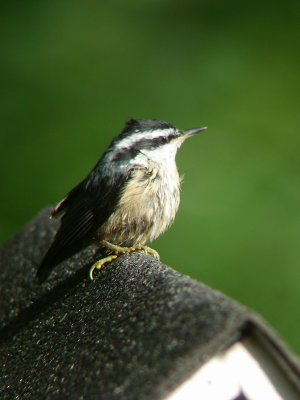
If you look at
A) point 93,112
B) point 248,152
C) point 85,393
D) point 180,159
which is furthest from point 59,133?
point 85,393

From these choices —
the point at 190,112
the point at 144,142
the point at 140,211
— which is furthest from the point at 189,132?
the point at 190,112

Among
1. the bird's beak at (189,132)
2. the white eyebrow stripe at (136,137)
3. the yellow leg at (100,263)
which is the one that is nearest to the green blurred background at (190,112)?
the bird's beak at (189,132)

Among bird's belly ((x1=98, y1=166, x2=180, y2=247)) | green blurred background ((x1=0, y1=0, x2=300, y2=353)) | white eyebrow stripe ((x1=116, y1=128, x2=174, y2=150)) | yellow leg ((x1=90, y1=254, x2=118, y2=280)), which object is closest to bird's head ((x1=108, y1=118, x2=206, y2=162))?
white eyebrow stripe ((x1=116, y1=128, x2=174, y2=150))

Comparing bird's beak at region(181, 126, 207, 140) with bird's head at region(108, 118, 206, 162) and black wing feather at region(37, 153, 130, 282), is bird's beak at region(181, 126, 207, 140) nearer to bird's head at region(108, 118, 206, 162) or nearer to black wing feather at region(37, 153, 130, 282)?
bird's head at region(108, 118, 206, 162)

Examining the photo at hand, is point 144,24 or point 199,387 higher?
point 144,24

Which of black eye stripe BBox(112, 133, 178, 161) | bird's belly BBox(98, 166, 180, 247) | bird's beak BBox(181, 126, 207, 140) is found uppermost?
bird's beak BBox(181, 126, 207, 140)

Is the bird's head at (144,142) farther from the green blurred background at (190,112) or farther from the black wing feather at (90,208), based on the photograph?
the green blurred background at (190,112)

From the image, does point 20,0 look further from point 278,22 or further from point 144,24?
point 278,22

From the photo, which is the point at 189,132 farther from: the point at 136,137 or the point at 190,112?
the point at 190,112
